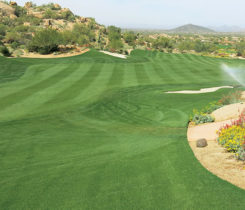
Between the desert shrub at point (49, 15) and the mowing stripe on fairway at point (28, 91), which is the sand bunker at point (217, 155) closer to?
the mowing stripe on fairway at point (28, 91)

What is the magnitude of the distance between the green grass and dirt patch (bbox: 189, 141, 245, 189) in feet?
1.06

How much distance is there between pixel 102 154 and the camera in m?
9.02

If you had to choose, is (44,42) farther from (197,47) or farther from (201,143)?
(197,47)

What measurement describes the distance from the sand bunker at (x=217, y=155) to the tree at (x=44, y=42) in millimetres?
47162

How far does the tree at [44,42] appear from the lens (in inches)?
1969

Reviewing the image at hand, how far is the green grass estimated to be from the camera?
6238 millimetres

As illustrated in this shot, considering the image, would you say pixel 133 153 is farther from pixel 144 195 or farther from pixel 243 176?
pixel 243 176

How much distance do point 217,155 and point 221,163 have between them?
604mm

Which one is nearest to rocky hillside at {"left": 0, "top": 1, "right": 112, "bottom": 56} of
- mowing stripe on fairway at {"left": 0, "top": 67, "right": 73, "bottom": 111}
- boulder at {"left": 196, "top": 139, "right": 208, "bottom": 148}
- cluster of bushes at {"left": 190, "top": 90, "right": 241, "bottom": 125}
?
mowing stripe on fairway at {"left": 0, "top": 67, "right": 73, "bottom": 111}

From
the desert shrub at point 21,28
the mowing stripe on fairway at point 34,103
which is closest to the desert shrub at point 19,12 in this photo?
the desert shrub at point 21,28

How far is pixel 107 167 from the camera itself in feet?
25.8

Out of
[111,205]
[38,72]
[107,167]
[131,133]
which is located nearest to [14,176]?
[107,167]

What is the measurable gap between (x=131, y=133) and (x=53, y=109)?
7450mm

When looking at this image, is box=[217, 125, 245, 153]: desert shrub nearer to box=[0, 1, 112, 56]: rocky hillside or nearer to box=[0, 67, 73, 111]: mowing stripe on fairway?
box=[0, 67, 73, 111]: mowing stripe on fairway
